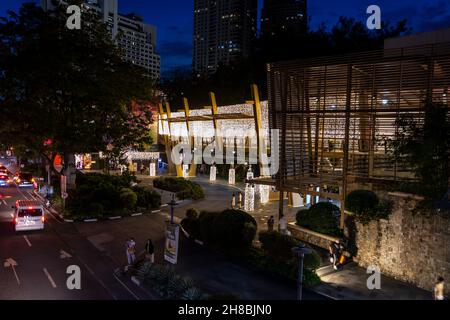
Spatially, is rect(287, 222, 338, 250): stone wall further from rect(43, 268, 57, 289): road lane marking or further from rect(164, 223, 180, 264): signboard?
rect(43, 268, 57, 289): road lane marking

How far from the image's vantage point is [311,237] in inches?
747

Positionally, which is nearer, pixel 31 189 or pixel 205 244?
pixel 205 244

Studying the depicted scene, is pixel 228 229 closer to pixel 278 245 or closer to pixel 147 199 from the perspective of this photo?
pixel 278 245

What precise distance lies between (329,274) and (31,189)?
35.3m

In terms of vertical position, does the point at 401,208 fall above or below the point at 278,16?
below

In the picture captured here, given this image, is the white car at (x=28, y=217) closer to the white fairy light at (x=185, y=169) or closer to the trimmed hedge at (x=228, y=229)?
the trimmed hedge at (x=228, y=229)

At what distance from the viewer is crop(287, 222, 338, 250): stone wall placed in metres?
18.2

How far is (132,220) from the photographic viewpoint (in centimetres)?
2656

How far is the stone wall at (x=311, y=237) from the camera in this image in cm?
1819

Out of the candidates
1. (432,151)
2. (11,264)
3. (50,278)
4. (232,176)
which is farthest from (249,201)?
(432,151)

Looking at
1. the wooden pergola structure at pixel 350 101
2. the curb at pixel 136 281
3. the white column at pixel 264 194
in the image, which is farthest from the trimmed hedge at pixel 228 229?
the white column at pixel 264 194

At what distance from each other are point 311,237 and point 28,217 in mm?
15095
